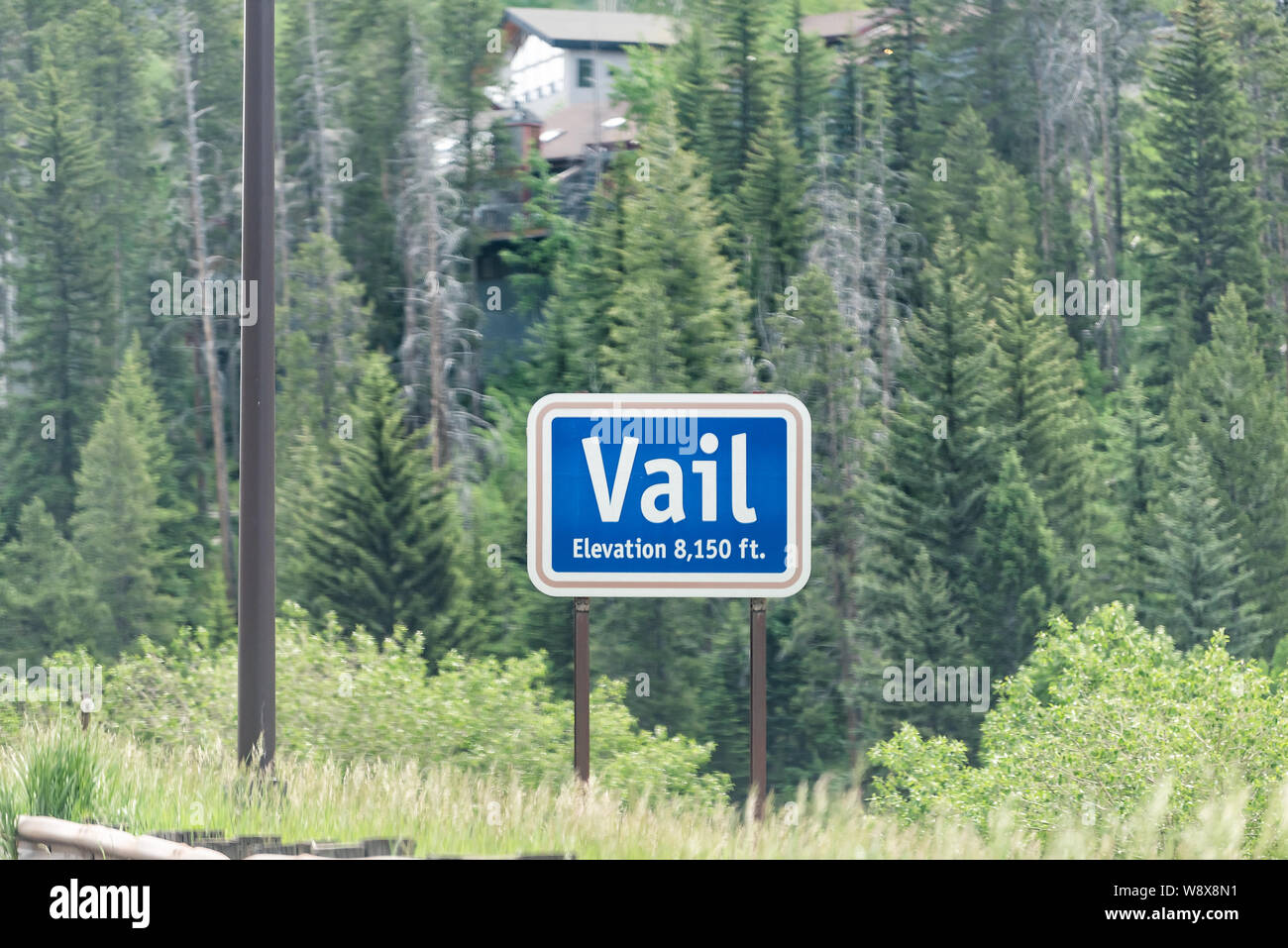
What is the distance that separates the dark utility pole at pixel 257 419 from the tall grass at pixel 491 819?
0.43 metres

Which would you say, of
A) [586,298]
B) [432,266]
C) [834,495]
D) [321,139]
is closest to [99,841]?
[432,266]

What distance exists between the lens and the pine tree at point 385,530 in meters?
23.4

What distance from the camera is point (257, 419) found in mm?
6465

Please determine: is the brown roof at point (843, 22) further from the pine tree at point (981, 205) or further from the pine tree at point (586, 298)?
the pine tree at point (586, 298)

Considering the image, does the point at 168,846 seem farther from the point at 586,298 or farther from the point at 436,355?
the point at 586,298

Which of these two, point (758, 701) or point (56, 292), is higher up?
point (56, 292)

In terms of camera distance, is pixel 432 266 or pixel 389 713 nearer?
pixel 389 713

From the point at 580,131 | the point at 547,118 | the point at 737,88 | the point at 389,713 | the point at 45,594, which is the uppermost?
the point at 737,88

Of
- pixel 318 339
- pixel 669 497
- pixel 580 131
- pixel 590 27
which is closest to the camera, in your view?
pixel 669 497

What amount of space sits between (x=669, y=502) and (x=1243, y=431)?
2458 cm

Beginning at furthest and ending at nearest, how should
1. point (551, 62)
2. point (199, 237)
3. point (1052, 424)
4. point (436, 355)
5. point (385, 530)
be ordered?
point (551, 62) < point (1052, 424) < point (199, 237) < point (436, 355) < point (385, 530)

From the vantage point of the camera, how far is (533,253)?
90.8ft

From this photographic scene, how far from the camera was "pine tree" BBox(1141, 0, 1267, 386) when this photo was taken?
92.4 feet
